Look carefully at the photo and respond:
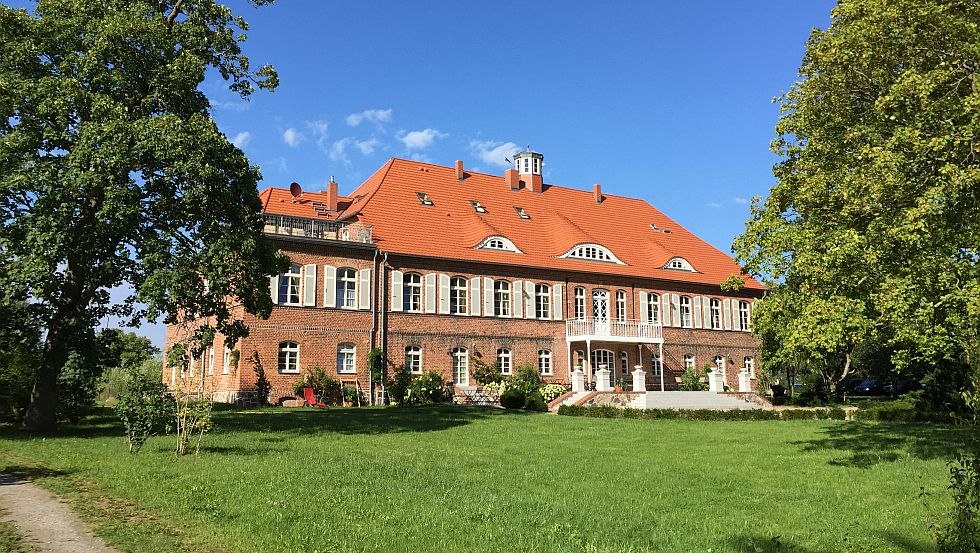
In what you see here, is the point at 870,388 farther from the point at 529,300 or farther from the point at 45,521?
the point at 45,521

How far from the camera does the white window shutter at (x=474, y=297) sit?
31031mm

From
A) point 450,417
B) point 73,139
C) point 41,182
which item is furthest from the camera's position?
point 450,417

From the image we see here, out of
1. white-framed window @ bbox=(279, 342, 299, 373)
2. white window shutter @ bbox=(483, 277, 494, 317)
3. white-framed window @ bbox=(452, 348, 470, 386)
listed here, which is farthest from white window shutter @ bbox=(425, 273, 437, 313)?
white-framed window @ bbox=(279, 342, 299, 373)

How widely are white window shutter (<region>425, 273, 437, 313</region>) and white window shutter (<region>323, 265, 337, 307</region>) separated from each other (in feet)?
12.4

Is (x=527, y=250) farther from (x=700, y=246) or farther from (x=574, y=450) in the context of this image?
(x=574, y=450)

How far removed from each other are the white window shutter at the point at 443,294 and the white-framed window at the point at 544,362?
195 inches

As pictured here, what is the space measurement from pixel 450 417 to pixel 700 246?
78.7 feet

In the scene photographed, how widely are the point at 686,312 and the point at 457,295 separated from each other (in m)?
12.8

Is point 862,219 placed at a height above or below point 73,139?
below

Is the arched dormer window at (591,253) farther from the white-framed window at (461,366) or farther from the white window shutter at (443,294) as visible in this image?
the white-framed window at (461,366)

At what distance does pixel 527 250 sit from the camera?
110ft

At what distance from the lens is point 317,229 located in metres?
28.3

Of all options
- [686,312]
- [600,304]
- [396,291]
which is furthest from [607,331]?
[396,291]

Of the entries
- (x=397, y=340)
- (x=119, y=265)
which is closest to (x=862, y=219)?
(x=119, y=265)
